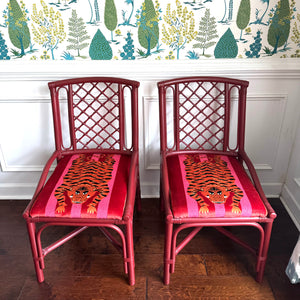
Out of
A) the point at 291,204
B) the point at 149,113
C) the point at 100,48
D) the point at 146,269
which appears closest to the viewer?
the point at 146,269

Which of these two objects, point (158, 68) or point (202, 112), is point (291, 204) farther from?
point (158, 68)

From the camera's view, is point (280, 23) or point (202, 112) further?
point (202, 112)

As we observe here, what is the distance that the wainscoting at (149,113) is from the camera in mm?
1883

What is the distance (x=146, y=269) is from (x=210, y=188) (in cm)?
62

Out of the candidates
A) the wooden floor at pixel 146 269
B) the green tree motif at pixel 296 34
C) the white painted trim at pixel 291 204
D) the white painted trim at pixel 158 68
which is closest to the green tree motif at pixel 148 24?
the white painted trim at pixel 158 68

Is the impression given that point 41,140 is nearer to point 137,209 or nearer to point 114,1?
point 137,209

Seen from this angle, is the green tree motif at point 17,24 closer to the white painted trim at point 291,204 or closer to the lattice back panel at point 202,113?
the lattice back panel at point 202,113

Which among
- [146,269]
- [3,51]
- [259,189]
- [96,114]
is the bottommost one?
[146,269]

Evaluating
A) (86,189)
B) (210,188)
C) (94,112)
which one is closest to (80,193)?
(86,189)

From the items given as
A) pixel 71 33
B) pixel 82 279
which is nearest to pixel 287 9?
pixel 71 33

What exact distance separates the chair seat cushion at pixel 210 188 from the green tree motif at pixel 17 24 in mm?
1129

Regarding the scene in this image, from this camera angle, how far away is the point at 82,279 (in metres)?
1.70

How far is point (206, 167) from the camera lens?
1759 millimetres

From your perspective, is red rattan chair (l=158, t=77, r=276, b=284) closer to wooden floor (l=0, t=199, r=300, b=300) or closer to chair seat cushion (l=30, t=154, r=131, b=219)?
wooden floor (l=0, t=199, r=300, b=300)
